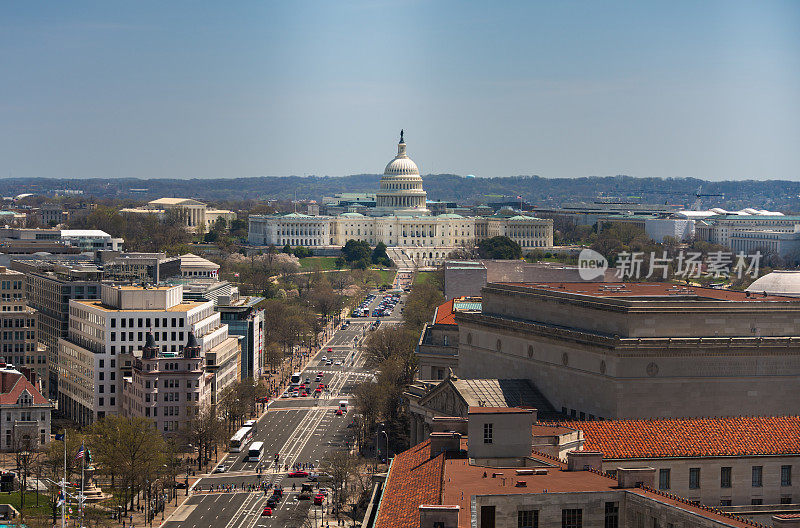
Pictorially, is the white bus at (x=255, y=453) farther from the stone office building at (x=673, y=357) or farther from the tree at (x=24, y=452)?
the stone office building at (x=673, y=357)

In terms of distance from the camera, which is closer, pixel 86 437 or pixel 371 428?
pixel 86 437

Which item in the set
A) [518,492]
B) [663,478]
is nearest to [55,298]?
[663,478]

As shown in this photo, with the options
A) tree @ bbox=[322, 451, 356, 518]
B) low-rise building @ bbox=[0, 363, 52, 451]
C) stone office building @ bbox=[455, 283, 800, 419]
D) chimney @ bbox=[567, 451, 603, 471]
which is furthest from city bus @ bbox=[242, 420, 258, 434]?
chimney @ bbox=[567, 451, 603, 471]

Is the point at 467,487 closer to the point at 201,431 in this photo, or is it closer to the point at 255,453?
the point at 201,431

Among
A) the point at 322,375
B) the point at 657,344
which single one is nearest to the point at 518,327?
the point at 657,344

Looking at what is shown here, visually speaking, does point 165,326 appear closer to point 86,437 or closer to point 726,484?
point 86,437

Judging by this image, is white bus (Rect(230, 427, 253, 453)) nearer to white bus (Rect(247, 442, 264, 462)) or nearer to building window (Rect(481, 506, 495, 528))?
white bus (Rect(247, 442, 264, 462))
